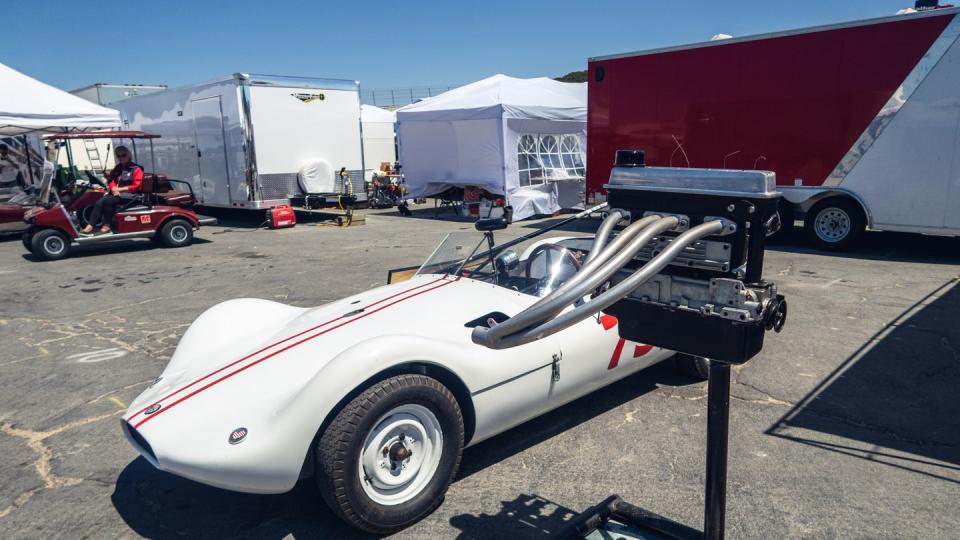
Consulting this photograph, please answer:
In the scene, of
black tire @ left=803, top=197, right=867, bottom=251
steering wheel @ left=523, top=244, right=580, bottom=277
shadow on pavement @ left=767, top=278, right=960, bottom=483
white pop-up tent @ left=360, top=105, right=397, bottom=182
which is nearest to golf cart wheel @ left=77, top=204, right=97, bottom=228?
steering wheel @ left=523, top=244, right=580, bottom=277

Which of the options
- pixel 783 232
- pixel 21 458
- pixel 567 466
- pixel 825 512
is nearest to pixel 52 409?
pixel 21 458

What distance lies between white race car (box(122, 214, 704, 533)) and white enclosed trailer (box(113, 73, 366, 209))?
11.1 metres

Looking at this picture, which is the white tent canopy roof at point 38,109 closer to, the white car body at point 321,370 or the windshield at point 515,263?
the white car body at point 321,370

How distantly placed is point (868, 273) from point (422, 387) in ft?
25.1

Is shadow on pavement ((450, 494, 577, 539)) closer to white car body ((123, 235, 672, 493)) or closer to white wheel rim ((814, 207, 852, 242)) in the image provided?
white car body ((123, 235, 672, 493))

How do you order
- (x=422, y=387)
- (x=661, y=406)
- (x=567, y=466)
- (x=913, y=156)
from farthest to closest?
1. (x=913, y=156)
2. (x=661, y=406)
3. (x=567, y=466)
4. (x=422, y=387)

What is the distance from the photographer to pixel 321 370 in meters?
2.89

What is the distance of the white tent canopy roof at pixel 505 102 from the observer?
47.2 feet

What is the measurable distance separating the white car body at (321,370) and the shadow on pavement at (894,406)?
1.09 m

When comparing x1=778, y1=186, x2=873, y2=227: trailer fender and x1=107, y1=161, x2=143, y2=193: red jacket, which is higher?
x1=107, y1=161, x2=143, y2=193: red jacket

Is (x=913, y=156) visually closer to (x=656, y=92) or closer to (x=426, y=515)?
(x=656, y=92)

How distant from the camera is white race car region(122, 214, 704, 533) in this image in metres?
2.78

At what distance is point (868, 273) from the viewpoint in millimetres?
8367

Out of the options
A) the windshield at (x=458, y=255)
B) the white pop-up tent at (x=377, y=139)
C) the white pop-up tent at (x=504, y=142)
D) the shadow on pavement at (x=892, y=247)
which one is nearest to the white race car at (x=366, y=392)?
the windshield at (x=458, y=255)
